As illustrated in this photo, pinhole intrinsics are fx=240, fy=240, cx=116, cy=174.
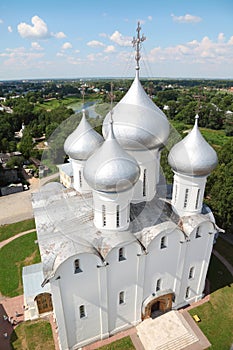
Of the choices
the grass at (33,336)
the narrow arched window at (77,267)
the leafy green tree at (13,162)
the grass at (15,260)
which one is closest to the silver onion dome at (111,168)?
the narrow arched window at (77,267)

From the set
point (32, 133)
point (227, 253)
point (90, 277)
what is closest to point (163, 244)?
point (90, 277)

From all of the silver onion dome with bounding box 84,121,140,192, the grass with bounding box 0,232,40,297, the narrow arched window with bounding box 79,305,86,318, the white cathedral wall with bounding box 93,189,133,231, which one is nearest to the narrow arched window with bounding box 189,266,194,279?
the white cathedral wall with bounding box 93,189,133,231

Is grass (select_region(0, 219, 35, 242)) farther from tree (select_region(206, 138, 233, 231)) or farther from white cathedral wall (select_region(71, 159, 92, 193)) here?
tree (select_region(206, 138, 233, 231))

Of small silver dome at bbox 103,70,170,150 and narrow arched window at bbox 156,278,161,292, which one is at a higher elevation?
small silver dome at bbox 103,70,170,150

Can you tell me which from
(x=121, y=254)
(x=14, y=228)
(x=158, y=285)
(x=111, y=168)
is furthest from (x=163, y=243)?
(x=14, y=228)

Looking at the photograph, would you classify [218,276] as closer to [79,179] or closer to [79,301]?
[79,301]
